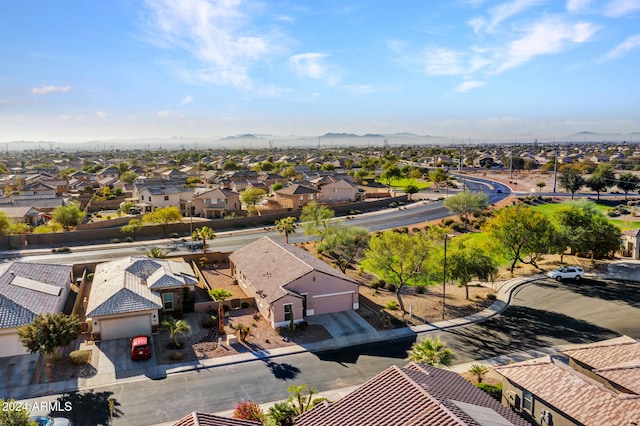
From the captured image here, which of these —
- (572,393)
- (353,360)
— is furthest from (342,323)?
(572,393)

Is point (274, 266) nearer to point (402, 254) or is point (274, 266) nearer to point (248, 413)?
point (402, 254)

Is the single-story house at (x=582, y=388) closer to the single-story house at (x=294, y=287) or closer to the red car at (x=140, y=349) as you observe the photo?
the single-story house at (x=294, y=287)

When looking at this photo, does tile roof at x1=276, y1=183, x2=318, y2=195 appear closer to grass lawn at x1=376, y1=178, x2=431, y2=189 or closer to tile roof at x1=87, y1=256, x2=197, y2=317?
grass lawn at x1=376, y1=178, x2=431, y2=189

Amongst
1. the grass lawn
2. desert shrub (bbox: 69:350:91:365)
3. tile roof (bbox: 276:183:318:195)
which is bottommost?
desert shrub (bbox: 69:350:91:365)

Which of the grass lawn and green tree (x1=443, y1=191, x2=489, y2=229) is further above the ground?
green tree (x1=443, y1=191, x2=489, y2=229)

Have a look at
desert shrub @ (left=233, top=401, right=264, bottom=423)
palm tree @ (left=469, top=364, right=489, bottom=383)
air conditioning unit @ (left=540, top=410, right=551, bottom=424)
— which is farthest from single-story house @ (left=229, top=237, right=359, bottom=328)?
air conditioning unit @ (left=540, top=410, right=551, bottom=424)

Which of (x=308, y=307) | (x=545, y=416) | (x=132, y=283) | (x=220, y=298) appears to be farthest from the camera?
(x=308, y=307)

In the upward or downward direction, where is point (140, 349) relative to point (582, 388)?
downward
